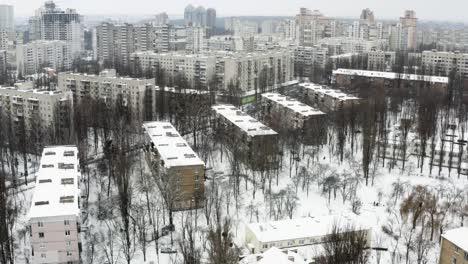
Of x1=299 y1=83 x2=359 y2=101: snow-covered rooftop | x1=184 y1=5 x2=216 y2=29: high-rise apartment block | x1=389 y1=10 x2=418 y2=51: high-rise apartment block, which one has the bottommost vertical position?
x1=299 y1=83 x2=359 y2=101: snow-covered rooftop

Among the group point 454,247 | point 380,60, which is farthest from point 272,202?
point 380,60

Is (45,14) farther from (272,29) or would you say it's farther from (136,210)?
(136,210)

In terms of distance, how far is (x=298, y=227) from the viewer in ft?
39.8

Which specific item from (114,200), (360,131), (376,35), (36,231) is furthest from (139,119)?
(376,35)

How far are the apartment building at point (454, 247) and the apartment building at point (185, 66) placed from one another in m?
19.1

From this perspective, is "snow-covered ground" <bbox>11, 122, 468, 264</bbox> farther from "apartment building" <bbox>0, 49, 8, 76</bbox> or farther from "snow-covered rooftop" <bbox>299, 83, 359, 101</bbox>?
"apartment building" <bbox>0, 49, 8, 76</bbox>

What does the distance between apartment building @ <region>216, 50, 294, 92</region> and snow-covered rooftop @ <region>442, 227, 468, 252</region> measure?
19.2m

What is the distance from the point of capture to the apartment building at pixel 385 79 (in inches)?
1150

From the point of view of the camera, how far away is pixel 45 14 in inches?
2005

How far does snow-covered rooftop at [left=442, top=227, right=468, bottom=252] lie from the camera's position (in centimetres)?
1060

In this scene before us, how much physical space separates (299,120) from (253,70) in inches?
450

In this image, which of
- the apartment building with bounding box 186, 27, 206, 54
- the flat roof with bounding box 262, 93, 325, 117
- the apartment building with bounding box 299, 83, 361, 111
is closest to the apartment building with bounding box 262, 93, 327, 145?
the flat roof with bounding box 262, 93, 325, 117

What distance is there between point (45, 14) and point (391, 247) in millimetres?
47113

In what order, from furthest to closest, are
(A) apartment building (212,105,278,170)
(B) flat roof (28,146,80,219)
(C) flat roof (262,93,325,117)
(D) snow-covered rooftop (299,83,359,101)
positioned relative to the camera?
(D) snow-covered rooftop (299,83,359,101)
(C) flat roof (262,93,325,117)
(A) apartment building (212,105,278,170)
(B) flat roof (28,146,80,219)
